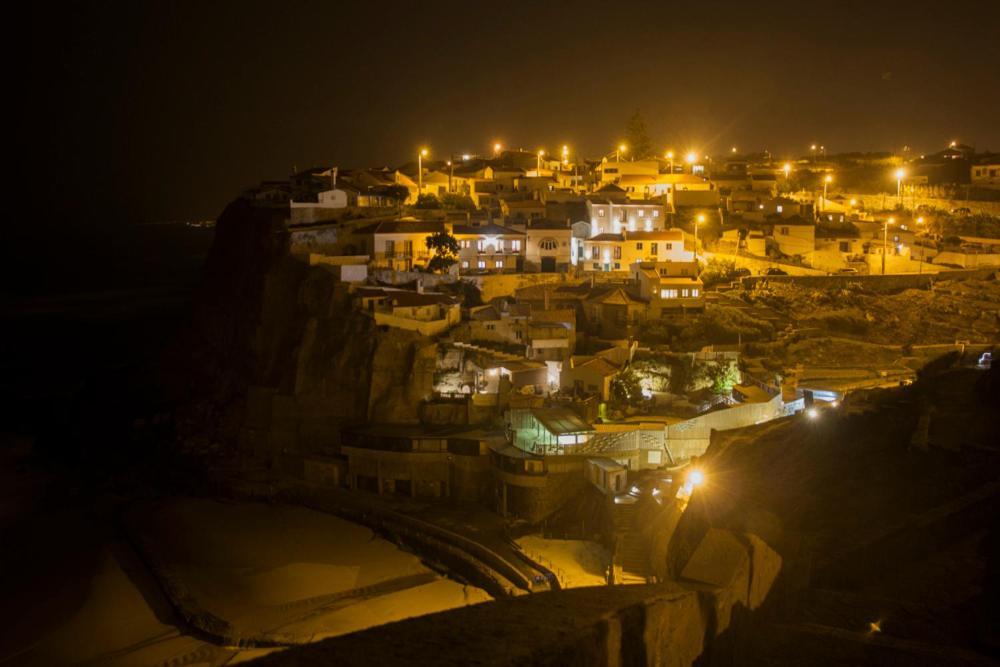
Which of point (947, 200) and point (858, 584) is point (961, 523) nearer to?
point (858, 584)

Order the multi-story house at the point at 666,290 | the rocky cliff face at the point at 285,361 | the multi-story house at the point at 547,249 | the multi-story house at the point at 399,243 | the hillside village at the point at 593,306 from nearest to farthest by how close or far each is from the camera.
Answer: the hillside village at the point at 593,306, the rocky cliff face at the point at 285,361, the multi-story house at the point at 666,290, the multi-story house at the point at 399,243, the multi-story house at the point at 547,249

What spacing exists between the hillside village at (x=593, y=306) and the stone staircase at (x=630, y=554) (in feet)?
4.53

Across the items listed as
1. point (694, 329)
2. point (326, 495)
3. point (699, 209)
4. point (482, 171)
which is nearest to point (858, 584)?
point (326, 495)

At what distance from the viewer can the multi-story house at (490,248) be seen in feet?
110

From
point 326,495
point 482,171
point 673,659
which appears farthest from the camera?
point 482,171

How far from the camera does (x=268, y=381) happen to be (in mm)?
27406

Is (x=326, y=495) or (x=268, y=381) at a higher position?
(x=268, y=381)

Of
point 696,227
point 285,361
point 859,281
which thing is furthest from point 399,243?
point 859,281

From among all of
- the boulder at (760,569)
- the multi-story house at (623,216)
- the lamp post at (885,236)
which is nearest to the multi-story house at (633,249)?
the multi-story house at (623,216)

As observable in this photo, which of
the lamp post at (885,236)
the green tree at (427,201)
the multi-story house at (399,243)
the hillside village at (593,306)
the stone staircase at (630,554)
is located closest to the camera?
the stone staircase at (630,554)

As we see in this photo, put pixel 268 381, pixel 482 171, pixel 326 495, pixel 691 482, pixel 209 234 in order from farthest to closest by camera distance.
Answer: pixel 209 234
pixel 482 171
pixel 268 381
pixel 326 495
pixel 691 482

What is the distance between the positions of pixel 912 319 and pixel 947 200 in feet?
66.2

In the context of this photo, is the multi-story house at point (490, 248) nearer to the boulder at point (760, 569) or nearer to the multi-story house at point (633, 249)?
the multi-story house at point (633, 249)

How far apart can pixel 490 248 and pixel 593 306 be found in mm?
6705
